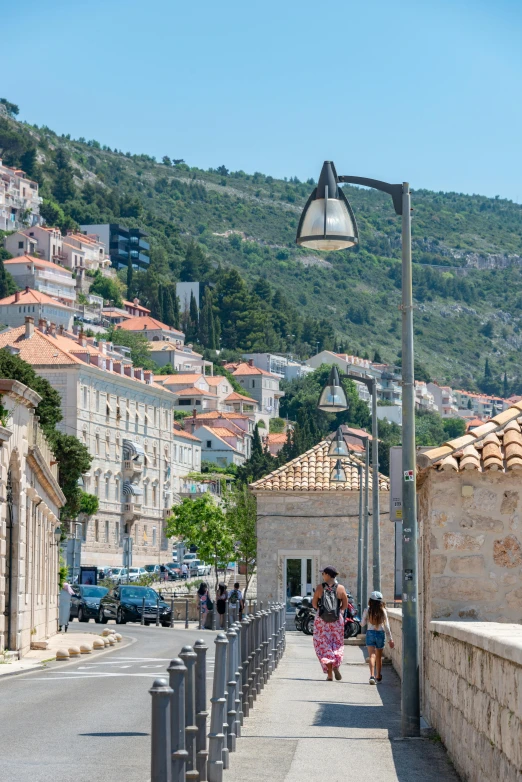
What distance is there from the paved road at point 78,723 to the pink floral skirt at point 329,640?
2127 millimetres

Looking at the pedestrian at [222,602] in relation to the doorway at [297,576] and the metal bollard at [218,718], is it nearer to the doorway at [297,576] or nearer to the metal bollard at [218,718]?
the doorway at [297,576]

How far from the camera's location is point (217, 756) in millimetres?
10492

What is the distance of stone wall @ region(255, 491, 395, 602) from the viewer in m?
48.3

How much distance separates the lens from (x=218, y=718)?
10844 mm

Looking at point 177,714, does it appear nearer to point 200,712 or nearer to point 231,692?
point 200,712

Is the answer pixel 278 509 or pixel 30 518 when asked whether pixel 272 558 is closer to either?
pixel 278 509

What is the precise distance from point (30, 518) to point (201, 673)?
2173cm

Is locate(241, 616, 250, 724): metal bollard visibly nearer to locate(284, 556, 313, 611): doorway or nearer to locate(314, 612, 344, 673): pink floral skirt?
locate(314, 612, 344, 673): pink floral skirt

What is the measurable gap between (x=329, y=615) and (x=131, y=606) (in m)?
32.0

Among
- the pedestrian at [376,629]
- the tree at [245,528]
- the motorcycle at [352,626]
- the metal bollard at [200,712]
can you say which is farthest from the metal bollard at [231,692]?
the tree at [245,528]

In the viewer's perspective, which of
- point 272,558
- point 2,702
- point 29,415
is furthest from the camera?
point 272,558

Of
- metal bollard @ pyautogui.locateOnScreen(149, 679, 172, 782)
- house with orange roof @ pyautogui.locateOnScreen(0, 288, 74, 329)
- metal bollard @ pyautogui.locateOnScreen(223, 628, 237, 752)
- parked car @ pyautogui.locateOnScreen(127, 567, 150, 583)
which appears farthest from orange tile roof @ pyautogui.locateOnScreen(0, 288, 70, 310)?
metal bollard @ pyautogui.locateOnScreen(149, 679, 172, 782)

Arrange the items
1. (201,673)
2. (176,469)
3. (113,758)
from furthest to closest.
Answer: (176,469)
(113,758)
(201,673)

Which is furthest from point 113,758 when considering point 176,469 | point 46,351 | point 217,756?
point 176,469
